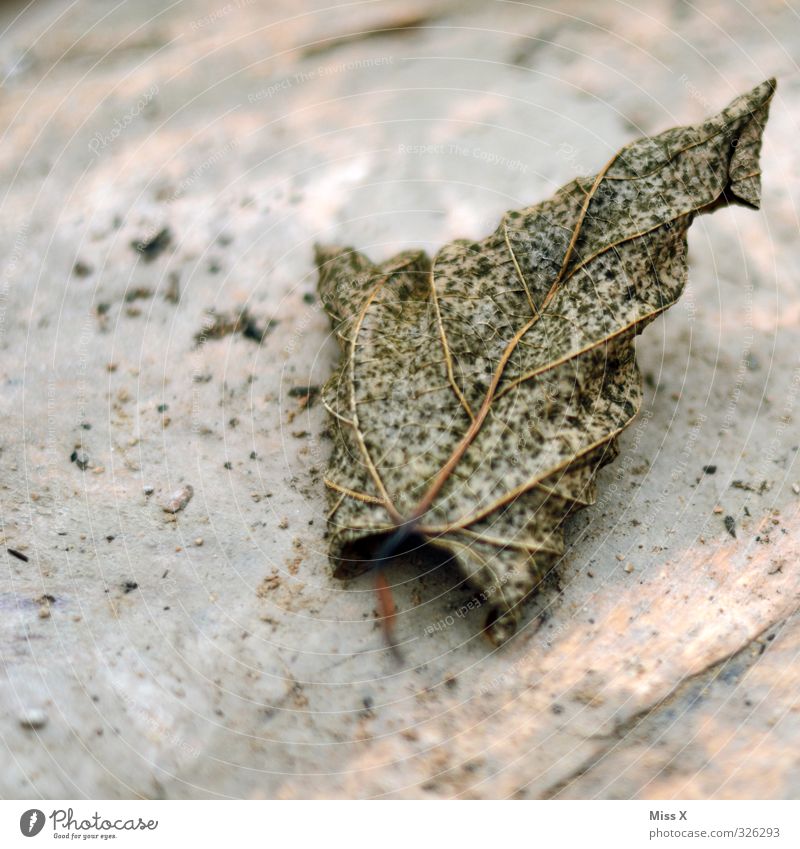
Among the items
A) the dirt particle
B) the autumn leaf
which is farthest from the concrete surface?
the autumn leaf

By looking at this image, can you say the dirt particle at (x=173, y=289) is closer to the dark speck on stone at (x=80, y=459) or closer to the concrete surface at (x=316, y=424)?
the concrete surface at (x=316, y=424)

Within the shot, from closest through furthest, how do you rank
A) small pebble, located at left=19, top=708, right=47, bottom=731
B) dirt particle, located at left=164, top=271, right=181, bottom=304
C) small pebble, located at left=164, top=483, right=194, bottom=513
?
1. small pebble, located at left=19, top=708, right=47, bottom=731
2. small pebble, located at left=164, top=483, right=194, bottom=513
3. dirt particle, located at left=164, top=271, right=181, bottom=304

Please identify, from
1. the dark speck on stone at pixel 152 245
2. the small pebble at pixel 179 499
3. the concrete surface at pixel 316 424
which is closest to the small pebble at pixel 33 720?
the concrete surface at pixel 316 424

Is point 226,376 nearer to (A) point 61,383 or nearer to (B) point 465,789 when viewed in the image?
(A) point 61,383

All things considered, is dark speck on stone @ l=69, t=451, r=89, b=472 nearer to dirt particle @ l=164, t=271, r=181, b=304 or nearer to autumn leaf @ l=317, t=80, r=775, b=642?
dirt particle @ l=164, t=271, r=181, b=304

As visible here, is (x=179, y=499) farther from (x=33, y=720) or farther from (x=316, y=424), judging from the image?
(x=33, y=720)

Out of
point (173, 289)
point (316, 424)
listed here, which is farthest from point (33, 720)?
point (173, 289)
